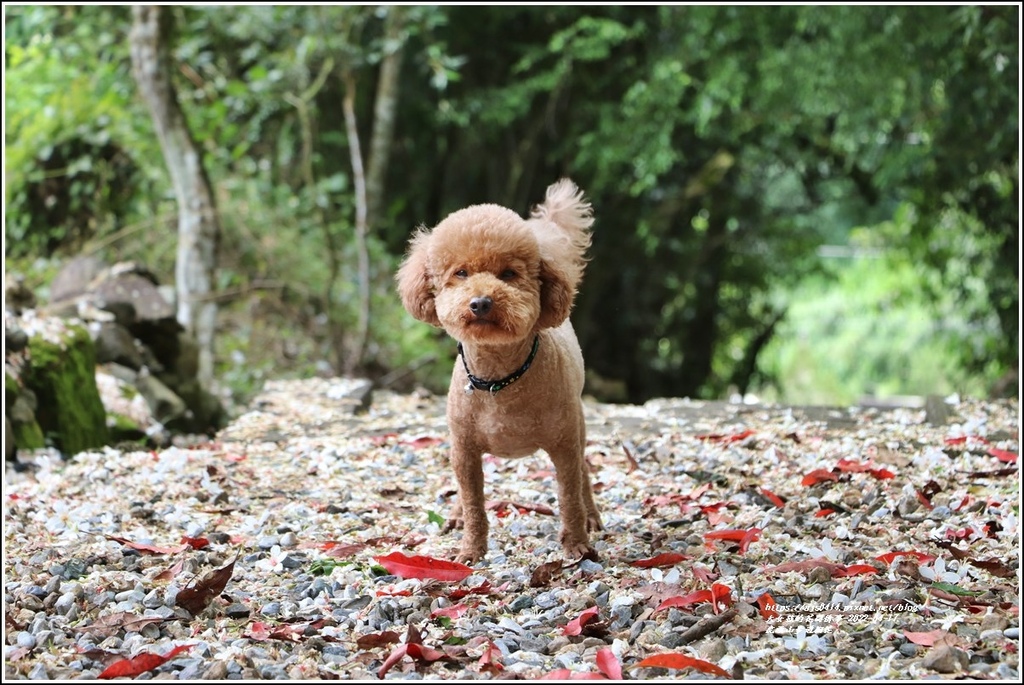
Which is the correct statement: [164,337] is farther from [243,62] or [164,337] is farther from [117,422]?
[243,62]

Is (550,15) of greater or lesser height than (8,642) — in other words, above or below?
above

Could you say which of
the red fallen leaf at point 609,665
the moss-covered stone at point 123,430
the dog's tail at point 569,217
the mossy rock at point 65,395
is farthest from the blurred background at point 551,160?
the red fallen leaf at point 609,665

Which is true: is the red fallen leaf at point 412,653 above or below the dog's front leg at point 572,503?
below

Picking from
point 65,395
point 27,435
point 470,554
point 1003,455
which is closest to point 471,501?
point 470,554

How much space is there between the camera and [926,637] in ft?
8.59

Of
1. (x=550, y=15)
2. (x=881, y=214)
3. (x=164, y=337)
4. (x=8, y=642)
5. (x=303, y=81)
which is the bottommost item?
(x=8, y=642)

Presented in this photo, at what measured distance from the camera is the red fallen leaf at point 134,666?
2490 millimetres

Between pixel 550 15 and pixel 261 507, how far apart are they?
640 centimetres

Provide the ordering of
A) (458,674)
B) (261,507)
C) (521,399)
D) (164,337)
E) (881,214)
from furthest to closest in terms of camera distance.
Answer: (881,214)
(164,337)
(261,507)
(521,399)
(458,674)

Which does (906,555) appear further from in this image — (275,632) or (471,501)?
(275,632)

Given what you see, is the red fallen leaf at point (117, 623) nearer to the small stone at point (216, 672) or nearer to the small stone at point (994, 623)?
the small stone at point (216, 672)

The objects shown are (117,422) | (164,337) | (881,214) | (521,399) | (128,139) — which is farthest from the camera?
(881,214)

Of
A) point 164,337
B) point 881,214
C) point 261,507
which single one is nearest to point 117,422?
point 164,337

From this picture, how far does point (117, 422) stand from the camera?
5551 mm
